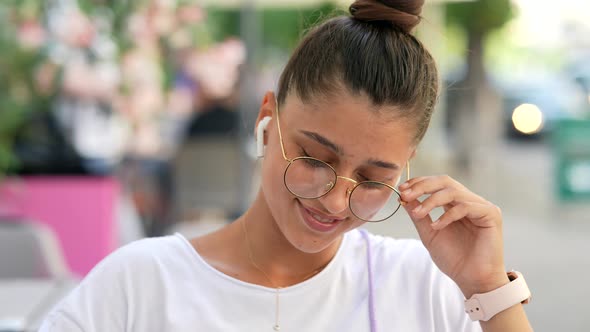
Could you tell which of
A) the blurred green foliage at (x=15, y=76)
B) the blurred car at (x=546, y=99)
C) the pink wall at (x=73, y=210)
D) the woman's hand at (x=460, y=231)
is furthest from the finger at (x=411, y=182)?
the blurred car at (x=546, y=99)

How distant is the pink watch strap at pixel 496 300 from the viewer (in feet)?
5.33

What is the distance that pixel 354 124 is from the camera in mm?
1543

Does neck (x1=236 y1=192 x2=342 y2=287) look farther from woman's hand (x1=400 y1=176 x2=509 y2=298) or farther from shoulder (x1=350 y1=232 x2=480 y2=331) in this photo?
woman's hand (x1=400 y1=176 x2=509 y2=298)

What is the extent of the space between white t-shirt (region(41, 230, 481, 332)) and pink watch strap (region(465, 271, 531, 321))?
0.10m

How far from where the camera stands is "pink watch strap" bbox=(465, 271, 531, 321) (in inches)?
64.0

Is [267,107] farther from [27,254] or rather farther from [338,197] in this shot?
[27,254]

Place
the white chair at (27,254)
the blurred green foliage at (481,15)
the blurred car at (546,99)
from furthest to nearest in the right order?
the blurred car at (546,99) < the blurred green foliage at (481,15) < the white chair at (27,254)

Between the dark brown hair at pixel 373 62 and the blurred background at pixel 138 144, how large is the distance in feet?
0.37

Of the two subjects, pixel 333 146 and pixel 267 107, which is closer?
pixel 333 146

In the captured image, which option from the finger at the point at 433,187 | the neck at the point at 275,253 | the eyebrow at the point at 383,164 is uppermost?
the eyebrow at the point at 383,164

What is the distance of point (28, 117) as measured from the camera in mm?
4863

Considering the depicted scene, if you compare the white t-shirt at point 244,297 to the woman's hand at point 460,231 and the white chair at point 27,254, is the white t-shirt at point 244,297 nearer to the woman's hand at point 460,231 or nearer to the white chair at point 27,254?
the woman's hand at point 460,231

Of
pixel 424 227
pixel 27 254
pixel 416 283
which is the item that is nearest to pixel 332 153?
pixel 424 227

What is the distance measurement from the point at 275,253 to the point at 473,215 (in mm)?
426
